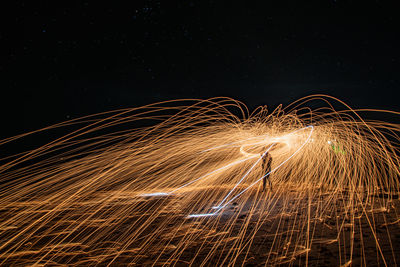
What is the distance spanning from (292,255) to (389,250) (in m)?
1.60

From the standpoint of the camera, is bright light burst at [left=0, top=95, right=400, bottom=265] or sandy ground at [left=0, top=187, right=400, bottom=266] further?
bright light burst at [left=0, top=95, right=400, bottom=265]

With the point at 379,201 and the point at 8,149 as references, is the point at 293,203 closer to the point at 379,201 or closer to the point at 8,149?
the point at 379,201

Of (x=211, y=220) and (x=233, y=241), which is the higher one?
(x=233, y=241)

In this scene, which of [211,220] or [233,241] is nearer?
[233,241]

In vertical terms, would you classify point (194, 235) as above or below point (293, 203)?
above

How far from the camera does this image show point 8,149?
65.0 ft

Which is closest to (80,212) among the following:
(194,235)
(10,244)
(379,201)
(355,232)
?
(10,244)

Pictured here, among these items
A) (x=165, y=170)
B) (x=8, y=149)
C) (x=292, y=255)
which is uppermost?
(x=292, y=255)

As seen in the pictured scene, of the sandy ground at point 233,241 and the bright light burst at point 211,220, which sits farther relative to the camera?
the bright light burst at point 211,220

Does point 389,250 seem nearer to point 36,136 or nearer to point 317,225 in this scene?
point 317,225

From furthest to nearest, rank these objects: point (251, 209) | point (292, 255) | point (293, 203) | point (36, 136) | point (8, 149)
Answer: point (36, 136)
point (8, 149)
point (293, 203)
point (251, 209)
point (292, 255)

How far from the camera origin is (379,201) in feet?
24.6

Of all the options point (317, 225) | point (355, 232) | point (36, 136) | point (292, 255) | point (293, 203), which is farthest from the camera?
point (36, 136)

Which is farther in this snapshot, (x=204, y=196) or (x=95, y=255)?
(x=204, y=196)
